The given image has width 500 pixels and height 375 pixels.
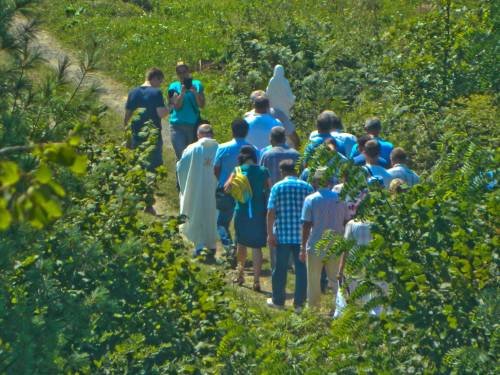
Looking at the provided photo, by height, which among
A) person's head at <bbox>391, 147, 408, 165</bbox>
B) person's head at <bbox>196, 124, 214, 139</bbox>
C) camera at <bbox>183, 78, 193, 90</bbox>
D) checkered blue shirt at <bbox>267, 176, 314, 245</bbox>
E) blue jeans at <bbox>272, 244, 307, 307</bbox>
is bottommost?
blue jeans at <bbox>272, 244, 307, 307</bbox>

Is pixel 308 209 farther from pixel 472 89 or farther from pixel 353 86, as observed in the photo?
pixel 353 86

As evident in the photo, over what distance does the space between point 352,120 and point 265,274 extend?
445 cm

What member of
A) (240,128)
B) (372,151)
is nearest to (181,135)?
(240,128)

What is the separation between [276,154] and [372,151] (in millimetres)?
1354

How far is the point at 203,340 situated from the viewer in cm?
760

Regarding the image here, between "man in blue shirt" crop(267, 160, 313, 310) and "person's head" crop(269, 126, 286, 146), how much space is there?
0.68 meters

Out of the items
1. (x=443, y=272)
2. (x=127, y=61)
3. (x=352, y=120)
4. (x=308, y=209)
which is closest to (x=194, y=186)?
(x=308, y=209)

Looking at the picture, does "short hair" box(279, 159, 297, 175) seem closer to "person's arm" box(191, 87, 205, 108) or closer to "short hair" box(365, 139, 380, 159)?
"short hair" box(365, 139, 380, 159)

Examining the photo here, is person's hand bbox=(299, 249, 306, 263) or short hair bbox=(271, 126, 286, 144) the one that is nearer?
person's hand bbox=(299, 249, 306, 263)

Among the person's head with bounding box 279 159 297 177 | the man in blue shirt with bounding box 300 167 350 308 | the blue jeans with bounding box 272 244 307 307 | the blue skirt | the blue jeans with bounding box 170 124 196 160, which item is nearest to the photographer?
the man in blue shirt with bounding box 300 167 350 308

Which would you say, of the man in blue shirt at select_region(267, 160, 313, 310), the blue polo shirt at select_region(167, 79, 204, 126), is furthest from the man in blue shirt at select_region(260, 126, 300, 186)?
the blue polo shirt at select_region(167, 79, 204, 126)

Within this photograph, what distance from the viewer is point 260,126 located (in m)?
13.2

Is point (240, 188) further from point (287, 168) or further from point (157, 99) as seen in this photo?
point (157, 99)

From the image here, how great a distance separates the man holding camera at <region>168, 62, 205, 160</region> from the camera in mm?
14661
